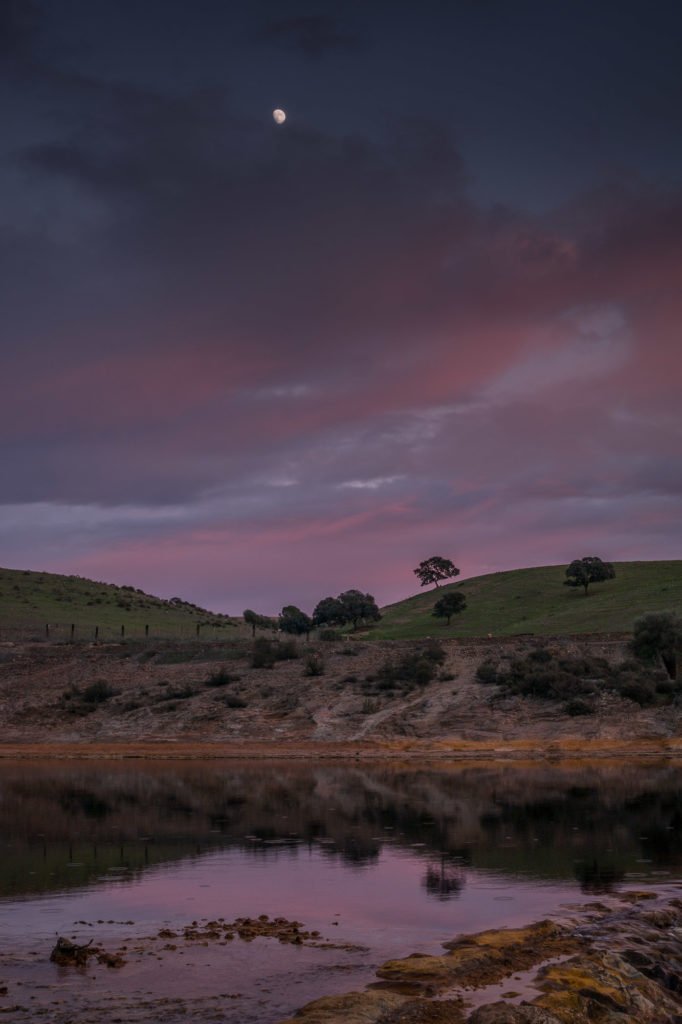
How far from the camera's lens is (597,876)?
24344 mm

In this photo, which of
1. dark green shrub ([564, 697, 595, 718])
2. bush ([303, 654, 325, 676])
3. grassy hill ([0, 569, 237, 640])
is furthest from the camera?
grassy hill ([0, 569, 237, 640])

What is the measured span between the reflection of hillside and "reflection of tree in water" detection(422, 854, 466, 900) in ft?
0.16

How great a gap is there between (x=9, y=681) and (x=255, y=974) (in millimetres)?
66973

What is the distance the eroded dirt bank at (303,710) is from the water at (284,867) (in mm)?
9891

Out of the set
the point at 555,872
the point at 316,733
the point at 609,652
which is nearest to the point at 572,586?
the point at 609,652

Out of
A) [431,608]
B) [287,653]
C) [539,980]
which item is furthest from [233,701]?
[431,608]

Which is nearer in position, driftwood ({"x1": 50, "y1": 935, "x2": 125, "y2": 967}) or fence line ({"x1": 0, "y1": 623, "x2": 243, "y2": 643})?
driftwood ({"x1": 50, "y1": 935, "x2": 125, "y2": 967})

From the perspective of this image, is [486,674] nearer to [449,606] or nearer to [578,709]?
[578,709]

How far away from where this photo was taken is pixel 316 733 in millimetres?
63031

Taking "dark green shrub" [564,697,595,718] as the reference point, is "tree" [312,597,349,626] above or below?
above

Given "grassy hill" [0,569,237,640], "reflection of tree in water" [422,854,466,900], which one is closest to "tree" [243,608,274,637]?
"grassy hill" [0,569,237,640]

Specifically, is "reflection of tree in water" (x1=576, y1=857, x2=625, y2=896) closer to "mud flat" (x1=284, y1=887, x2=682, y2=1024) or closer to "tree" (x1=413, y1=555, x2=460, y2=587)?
"mud flat" (x1=284, y1=887, x2=682, y2=1024)

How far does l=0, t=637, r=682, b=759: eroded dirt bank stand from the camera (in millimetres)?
58938

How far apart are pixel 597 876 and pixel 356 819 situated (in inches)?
468
